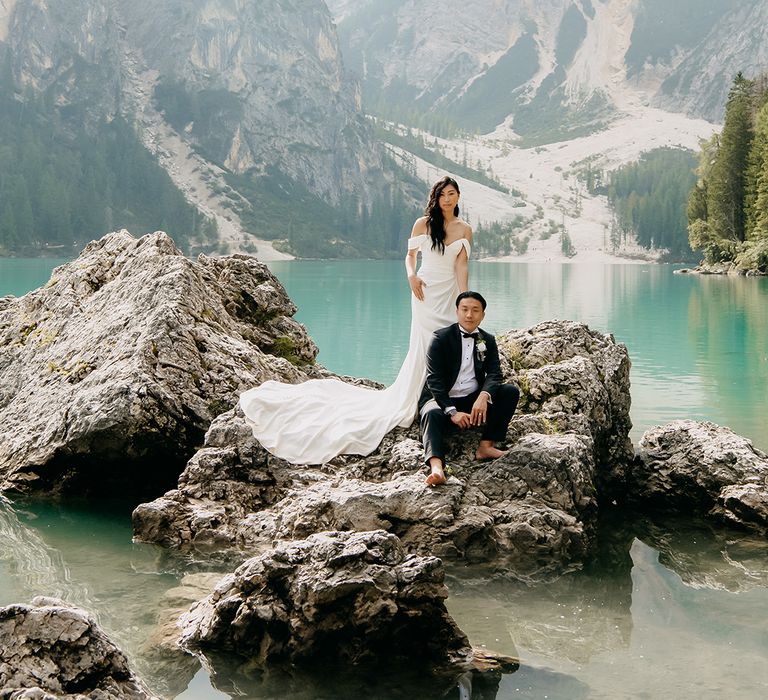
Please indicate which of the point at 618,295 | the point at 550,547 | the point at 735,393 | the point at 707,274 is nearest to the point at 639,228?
the point at 707,274

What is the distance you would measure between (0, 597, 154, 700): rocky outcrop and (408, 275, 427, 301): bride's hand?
4.98 metres

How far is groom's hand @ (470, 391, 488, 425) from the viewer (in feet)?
25.3

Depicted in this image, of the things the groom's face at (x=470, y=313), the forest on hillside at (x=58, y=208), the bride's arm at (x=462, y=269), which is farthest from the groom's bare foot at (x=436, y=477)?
the forest on hillside at (x=58, y=208)

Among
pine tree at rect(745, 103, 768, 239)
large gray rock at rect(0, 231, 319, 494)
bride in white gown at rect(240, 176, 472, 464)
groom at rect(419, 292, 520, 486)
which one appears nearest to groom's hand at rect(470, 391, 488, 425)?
groom at rect(419, 292, 520, 486)

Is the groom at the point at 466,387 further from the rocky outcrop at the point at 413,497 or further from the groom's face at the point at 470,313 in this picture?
the rocky outcrop at the point at 413,497

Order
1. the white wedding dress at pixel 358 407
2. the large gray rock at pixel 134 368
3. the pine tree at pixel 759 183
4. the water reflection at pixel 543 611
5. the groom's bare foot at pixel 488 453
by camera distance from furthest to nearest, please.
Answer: the pine tree at pixel 759 183 → the large gray rock at pixel 134 368 → the white wedding dress at pixel 358 407 → the groom's bare foot at pixel 488 453 → the water reflection at pixel 543 611

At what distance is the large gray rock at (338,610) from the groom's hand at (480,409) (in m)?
Answer: 2.19

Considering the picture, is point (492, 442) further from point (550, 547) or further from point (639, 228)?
point (639, 228)

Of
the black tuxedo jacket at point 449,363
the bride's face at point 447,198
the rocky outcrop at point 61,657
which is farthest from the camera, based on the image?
the bride's face at point 447,198

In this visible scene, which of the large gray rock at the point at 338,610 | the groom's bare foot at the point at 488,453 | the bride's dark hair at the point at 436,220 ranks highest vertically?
the bride's dark hair at the point at 436,220

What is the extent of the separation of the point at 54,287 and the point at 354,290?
48.7 metres

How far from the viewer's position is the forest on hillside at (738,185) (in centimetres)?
7069

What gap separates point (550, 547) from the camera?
7.37 meters

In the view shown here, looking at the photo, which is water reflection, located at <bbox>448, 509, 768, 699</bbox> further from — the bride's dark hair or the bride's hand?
the bride's dark hair
